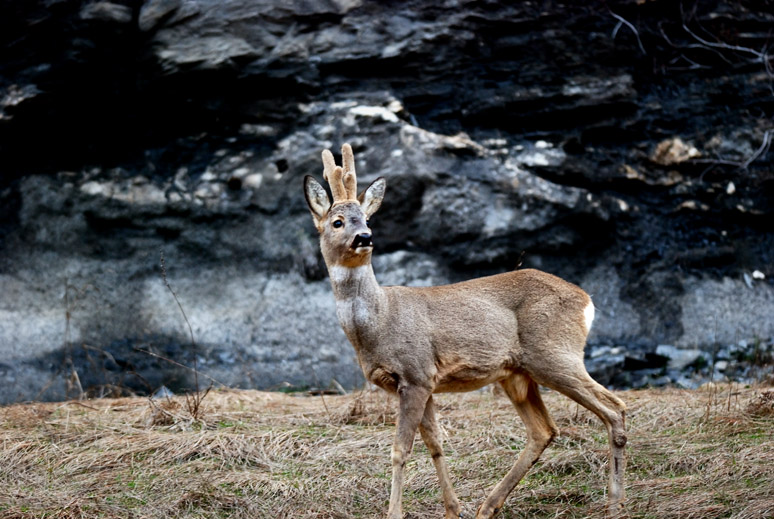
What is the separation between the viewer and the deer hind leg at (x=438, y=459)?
5215mm

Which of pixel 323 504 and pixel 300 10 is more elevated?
pixel 300 10

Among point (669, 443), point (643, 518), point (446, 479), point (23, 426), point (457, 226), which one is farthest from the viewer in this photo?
point (457, 226)

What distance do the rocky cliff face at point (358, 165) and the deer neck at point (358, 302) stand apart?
4146 mm

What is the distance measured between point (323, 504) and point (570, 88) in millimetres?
6428

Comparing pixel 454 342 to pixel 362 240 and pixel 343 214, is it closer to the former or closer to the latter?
pixel 362 240

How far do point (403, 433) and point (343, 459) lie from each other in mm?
1391

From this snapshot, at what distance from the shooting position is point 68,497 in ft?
17.8

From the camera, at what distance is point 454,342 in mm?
5383

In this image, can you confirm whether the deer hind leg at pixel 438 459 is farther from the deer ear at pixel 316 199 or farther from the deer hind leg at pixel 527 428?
the deer ear at pixel 316 199

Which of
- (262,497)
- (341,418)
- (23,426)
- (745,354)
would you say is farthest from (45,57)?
(745,354)

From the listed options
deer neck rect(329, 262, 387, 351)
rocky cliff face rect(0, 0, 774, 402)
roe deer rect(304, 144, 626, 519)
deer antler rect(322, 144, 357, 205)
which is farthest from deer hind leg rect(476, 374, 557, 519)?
rocky cliff face rect(0, 0, 774, 402)

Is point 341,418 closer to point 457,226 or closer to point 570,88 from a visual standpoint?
point 457,226

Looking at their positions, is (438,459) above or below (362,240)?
below

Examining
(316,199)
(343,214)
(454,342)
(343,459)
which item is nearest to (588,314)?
(454,342)
